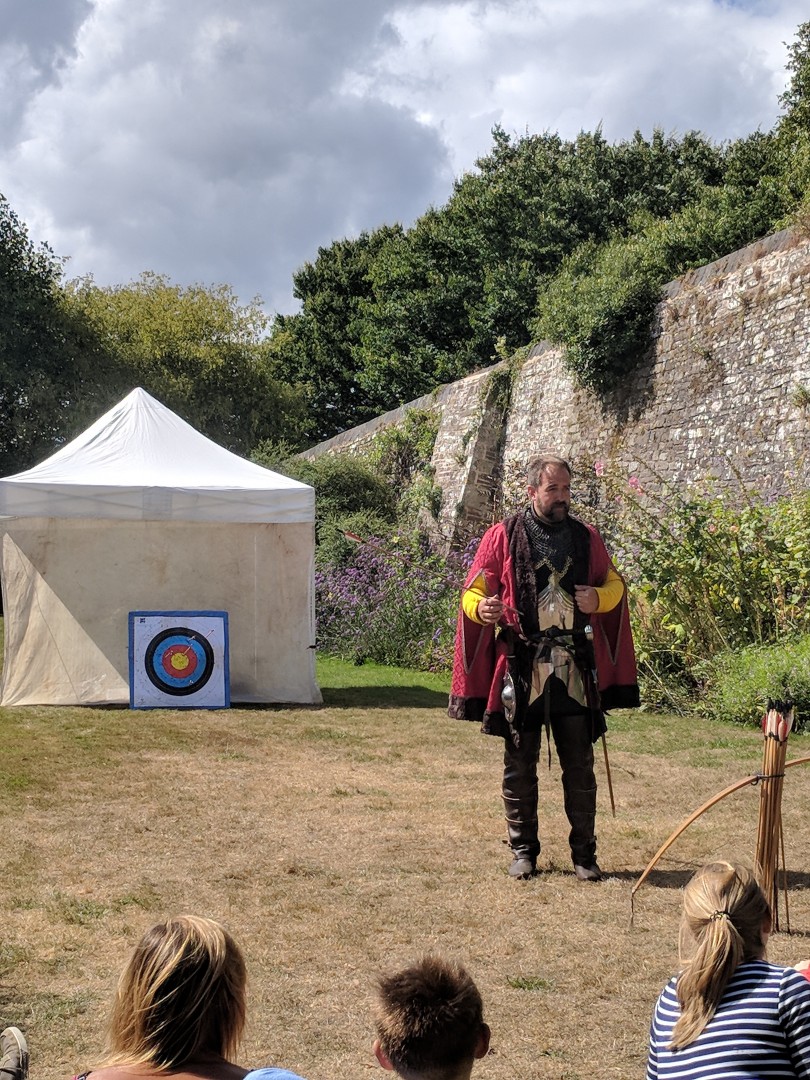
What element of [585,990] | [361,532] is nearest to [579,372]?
[361,532]

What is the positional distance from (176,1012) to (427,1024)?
17.1 inches

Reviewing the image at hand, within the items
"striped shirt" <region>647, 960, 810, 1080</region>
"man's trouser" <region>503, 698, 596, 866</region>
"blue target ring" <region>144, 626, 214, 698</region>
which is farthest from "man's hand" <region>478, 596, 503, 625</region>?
"blue target ring" <region>144, 626, 214, 698</region>

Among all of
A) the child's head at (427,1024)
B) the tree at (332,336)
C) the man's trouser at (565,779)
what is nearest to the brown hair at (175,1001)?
the child's head at (427,1024)

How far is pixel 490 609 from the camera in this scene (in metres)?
4.94

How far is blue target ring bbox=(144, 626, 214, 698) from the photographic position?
10.1m

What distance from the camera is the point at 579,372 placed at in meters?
13.7

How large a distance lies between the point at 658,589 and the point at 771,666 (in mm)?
1325

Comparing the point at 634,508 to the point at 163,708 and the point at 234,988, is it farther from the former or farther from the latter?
the point at 234,988

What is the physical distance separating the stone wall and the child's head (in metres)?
8.47

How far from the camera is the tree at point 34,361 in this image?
24625mm

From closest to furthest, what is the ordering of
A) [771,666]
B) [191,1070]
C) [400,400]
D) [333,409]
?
[191,1070], [771,666], [400,400], [333,409]

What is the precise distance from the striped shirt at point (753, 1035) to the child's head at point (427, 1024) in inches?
20.5

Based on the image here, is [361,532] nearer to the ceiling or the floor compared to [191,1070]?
nearer to the ceiling

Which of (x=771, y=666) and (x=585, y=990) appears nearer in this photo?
(x=585, y=990)
